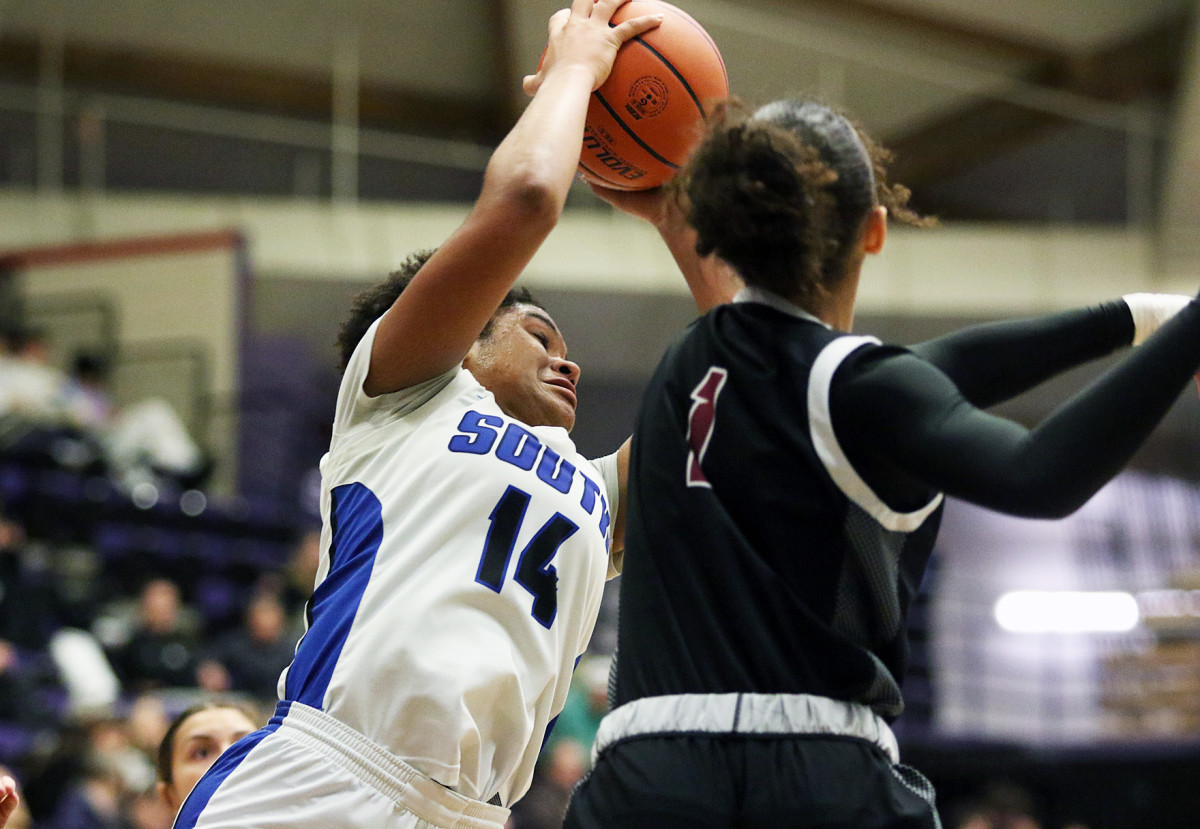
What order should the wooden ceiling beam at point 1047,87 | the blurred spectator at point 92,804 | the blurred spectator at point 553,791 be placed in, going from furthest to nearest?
the wooden ceiling beam at point 1047,87 → the blurred spectator at point 553,791 → the blurred spectator at point 92,804

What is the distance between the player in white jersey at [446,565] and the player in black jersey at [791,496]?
0.41m

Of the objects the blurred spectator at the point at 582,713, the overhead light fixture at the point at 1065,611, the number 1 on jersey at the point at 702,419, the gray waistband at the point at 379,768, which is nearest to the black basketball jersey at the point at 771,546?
the number 1 on jersey at the point at 702,419

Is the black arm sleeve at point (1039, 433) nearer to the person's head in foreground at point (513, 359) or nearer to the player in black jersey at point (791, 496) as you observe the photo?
the player in black jersey at point (791, 496)

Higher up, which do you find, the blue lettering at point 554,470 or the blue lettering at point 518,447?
the blue lettering at point 518,447

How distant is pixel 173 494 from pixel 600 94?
9.70 meters

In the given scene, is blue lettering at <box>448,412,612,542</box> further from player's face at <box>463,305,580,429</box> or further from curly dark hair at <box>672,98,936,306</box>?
curly dark hair at <box>672,98,936,306</box>

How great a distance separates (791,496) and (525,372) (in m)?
0.98

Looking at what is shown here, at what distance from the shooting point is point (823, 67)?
12570mm

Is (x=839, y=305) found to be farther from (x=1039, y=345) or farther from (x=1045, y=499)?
(x=1045, y=499)

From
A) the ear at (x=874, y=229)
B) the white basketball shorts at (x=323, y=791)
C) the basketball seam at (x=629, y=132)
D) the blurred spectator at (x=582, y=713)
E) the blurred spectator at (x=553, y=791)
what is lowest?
the blurred spectator at (x=553, y=791)

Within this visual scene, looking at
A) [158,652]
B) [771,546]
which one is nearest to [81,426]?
[158,652]

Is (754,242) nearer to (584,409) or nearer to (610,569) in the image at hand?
(610,569)

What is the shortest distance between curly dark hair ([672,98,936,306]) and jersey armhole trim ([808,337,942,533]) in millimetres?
146

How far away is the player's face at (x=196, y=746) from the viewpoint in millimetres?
3348
